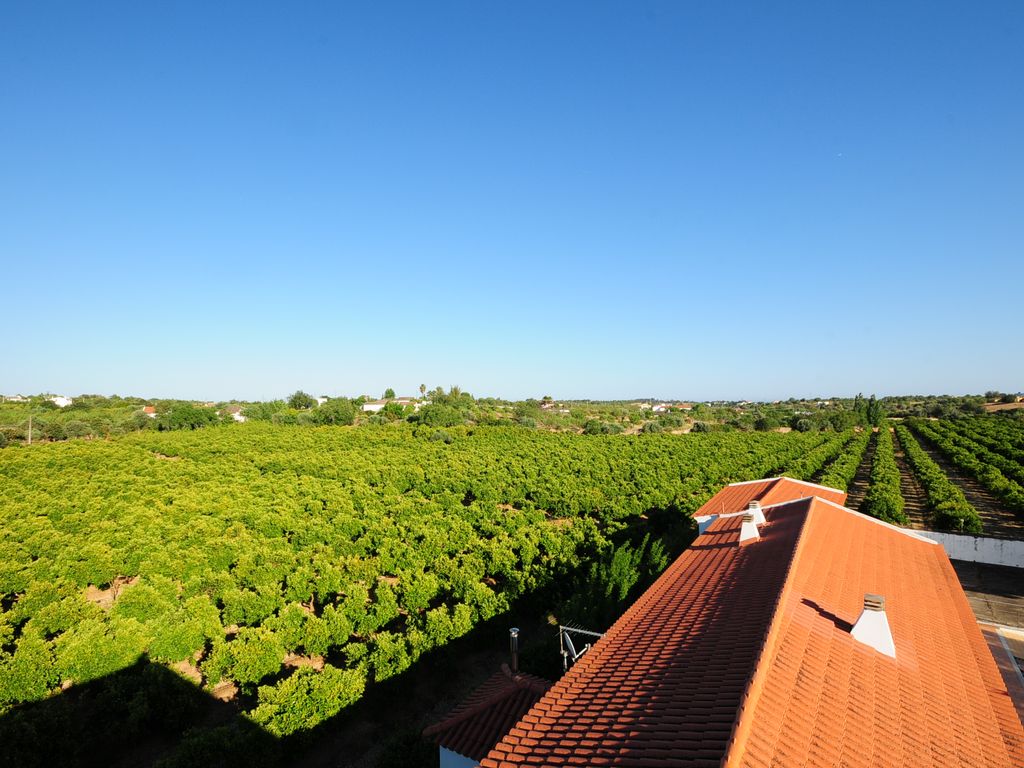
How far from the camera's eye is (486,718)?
27.5 feet

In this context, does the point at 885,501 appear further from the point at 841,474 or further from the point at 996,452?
the point at 996,452

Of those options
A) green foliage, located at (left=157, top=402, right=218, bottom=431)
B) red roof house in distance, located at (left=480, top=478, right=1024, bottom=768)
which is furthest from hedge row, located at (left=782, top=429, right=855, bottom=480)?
green foliage, located at (left=157, top=402, right=218, bottom=431)

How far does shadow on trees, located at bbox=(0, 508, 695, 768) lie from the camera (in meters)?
9.57

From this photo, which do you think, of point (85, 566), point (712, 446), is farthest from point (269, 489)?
point (712, 446)

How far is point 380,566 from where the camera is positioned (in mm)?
18266

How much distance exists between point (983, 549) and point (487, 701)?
1003 inches

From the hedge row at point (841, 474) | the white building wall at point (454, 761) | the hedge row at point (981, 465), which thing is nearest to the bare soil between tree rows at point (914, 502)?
the hedge row at point (841, 474)

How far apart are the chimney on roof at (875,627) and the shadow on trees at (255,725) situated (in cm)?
717

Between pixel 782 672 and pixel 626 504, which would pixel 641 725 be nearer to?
pixel 782 672

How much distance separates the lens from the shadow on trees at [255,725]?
377 inches

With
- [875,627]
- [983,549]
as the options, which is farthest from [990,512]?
[875,627]

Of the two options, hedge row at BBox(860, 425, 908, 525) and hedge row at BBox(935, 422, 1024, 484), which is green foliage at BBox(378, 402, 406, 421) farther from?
hedge row at BBox(935, 422, 1024, 484)

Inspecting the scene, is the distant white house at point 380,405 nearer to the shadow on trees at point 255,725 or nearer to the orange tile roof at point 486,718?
the shadow on trees at point 255,725

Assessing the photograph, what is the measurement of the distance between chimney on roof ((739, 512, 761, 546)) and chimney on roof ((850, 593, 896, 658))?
4.78 metres
